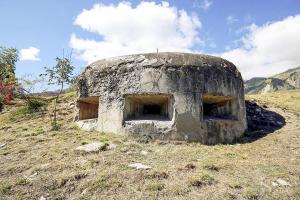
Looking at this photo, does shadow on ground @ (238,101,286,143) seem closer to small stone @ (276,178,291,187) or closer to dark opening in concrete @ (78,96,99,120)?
small stone @ (276,178,291,187)

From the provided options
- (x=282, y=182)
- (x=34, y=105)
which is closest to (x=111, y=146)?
(x=282, y=182)

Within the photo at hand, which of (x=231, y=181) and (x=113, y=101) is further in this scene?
(x=113, y=101)

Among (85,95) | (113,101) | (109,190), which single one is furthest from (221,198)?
(85,95)

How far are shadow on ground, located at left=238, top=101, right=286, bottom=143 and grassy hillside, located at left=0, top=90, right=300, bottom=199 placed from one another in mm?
405

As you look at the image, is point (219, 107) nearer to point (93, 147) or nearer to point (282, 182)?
point (282, 182)

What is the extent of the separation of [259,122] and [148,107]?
A: 3.85m

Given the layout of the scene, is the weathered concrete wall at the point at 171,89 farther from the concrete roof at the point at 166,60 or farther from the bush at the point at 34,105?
the bush at the point at 34,105

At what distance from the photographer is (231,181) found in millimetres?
6250

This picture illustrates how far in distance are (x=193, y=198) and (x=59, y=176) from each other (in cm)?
262

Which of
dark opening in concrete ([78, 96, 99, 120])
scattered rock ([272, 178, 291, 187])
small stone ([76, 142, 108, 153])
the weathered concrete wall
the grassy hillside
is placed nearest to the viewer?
the grassy hillside

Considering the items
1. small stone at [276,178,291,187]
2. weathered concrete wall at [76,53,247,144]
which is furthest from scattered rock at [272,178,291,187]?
weathered concrete wall at [76,53,247,144]

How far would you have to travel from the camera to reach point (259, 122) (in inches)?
438

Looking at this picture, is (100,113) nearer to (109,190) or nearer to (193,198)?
(109,190)

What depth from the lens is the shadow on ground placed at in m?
9.88
